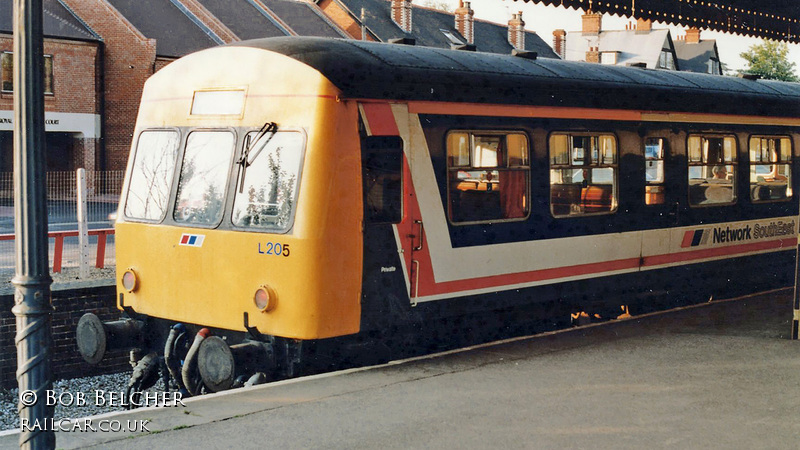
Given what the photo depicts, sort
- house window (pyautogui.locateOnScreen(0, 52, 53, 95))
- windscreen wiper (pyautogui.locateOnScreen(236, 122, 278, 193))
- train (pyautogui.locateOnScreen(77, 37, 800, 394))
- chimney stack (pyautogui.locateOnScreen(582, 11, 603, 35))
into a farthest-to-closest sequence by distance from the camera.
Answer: chimney stack (pyautogui.locateOnScreen(582, 11, 603, 35)) → house window (pyautogui.locateOnScreen(0, 52, 53, 95)) → windscreen wiper (pyautogui.locateOnScreen(236, 122, 278, 193)) → train (pyautogui.locateOnScreen(77, 37, 800, 394))

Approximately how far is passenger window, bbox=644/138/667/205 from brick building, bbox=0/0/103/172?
2669 cm

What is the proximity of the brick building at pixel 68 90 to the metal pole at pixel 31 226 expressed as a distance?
30.0 m

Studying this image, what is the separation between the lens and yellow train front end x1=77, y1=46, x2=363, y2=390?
758 cm

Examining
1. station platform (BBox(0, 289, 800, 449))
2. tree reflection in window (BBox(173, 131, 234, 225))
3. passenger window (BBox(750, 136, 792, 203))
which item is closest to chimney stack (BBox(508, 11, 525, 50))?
passenger window (BBox(750, 136, 792, 203))

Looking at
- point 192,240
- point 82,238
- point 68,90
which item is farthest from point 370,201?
point 68,90

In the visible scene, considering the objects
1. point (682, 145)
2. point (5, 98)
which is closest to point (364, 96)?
point (682, 145)

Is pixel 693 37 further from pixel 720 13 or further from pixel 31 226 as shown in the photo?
pixel 31 226

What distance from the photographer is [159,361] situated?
8.76 metres

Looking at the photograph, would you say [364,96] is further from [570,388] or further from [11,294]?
[11,294]

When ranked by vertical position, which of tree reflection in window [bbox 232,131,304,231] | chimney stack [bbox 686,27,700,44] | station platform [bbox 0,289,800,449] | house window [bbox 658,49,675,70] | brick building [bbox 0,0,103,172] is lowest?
station platform [bbox 0,289,800,449]

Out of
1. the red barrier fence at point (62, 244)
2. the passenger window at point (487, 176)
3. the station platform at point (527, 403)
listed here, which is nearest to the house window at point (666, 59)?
the red barrier fence at point (62, 244)

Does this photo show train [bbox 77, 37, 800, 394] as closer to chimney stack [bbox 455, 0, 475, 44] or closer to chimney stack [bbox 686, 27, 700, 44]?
chimney stack [bbox 455, 0, 475, 44]

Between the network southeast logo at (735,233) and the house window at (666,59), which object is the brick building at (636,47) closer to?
the house window at (666,59)

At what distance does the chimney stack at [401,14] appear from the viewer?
45.8m
